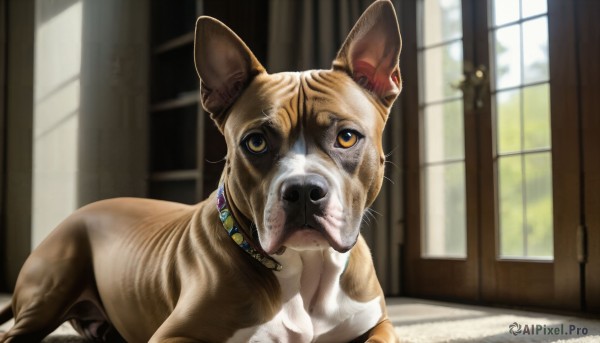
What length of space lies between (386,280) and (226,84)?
7.65 feet

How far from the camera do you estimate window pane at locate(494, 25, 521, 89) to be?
3.26 metres

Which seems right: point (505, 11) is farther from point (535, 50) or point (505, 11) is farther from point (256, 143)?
point (256, 143)

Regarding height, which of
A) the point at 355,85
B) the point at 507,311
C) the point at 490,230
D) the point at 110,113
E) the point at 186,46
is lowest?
the point at 507,311

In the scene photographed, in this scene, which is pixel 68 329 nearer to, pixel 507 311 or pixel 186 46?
pixel 507 311

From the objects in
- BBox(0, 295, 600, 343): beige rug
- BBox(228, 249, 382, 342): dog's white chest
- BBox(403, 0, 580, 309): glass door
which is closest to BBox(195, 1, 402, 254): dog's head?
BBox(228, 249, 382, 342): dog's white chest

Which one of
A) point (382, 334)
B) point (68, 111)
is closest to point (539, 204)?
point (382, 334)

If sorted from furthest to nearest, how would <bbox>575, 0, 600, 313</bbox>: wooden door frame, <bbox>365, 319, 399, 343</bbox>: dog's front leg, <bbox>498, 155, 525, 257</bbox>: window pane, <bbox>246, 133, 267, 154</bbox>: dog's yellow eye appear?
<bbox>498, 155, 525, 257</bbox>: window pane, <bbox>575, 0, 600, 313</bbox>: wooden door frame, <bbox>365, 319, 399, 343</bbox>: dog's front leg, <bbox>246, 133, 267, 154</bbox>: dog's yellow eye

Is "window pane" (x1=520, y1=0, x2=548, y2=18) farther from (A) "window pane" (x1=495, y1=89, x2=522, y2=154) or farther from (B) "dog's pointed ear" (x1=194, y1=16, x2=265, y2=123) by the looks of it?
(B) "dog's pointed ear" (x1=194, y1=16, x2=265, y2=123)

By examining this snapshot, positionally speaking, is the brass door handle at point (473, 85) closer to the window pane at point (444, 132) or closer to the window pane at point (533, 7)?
the window pane at point (444, 132)

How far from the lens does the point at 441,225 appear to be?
365cm

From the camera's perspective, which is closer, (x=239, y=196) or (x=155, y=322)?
(x=239, y=196)

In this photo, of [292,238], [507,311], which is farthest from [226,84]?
[507,311]

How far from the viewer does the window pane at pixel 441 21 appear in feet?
11.6

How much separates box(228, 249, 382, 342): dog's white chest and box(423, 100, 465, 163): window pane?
209 cm
